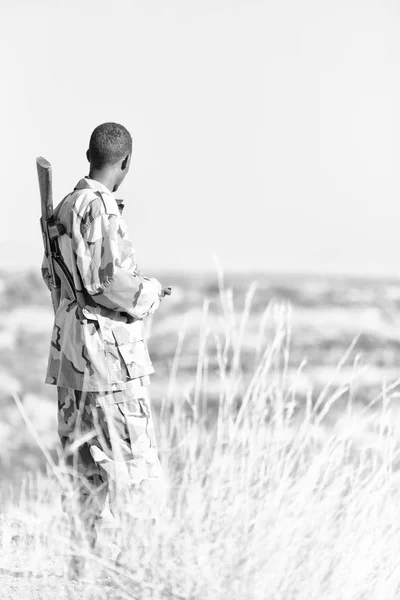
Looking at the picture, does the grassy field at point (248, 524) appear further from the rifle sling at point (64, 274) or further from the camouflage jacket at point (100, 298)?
the rifle sling at point (64, 274)

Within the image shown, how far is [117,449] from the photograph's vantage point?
8.86ft

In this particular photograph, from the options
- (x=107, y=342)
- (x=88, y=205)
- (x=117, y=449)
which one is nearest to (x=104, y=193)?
(x=88, y=205)

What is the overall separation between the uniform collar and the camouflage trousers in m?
0.54

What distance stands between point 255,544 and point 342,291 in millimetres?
3535

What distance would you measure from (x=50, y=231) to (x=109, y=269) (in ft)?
0.89

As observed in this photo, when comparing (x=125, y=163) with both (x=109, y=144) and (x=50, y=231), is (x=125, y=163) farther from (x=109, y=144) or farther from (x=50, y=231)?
(x=50, y=231)

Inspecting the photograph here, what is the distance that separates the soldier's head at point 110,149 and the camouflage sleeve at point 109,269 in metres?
0.19

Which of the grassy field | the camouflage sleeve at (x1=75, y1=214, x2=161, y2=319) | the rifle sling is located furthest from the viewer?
the rifle sling

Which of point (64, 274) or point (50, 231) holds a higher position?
point (50, 231)

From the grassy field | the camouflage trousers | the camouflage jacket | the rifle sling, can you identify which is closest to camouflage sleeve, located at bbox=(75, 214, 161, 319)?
the camouflage jacket

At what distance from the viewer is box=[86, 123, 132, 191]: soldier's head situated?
2.78m

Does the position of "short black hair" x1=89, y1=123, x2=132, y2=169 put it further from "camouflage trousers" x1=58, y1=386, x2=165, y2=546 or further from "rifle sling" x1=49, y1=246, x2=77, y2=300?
"camouflage trousers" x1=58, y1=386, x2=165, y2=546

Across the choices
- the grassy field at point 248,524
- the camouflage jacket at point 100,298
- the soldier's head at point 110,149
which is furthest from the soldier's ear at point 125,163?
the grassy field at point 248,524

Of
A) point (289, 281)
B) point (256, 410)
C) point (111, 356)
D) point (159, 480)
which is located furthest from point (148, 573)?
point (289, 281)
